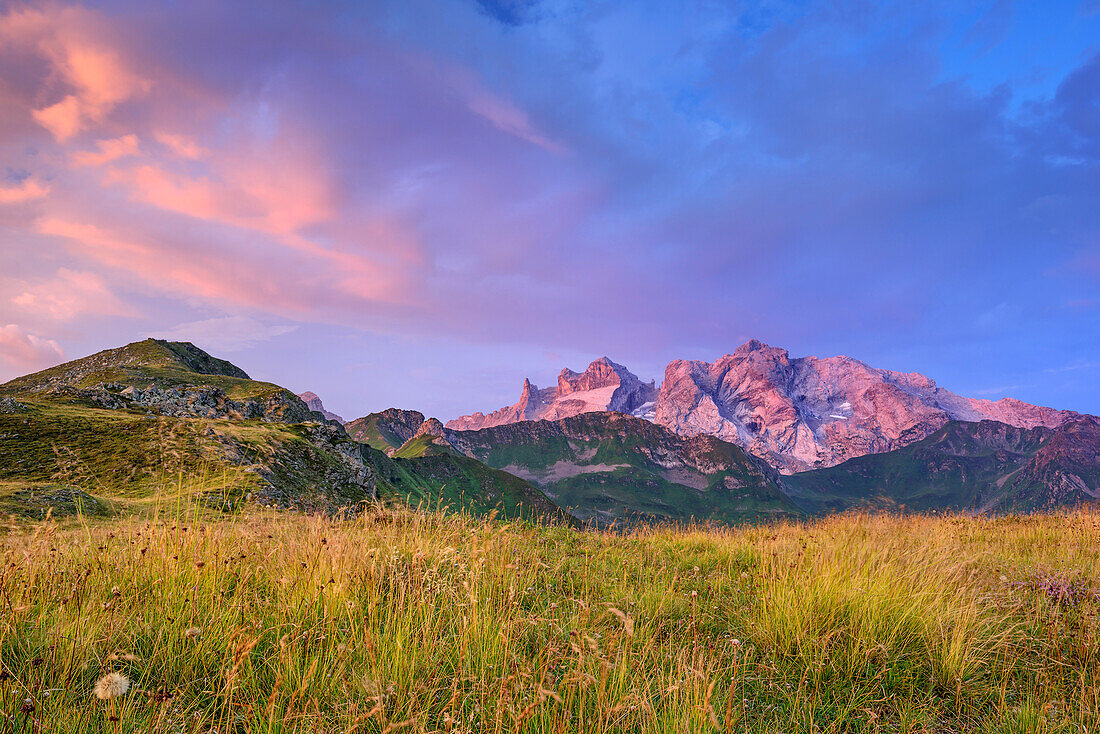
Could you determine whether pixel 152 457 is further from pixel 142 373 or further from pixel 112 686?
pixel 142 373

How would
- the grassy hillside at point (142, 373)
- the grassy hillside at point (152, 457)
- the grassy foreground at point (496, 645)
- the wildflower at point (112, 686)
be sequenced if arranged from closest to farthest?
the wildflower at point (112, 686), the grassy foreground at point (496, 645), the grassy hillside at point (152, 457), the grassy hillside at point (142, 373)

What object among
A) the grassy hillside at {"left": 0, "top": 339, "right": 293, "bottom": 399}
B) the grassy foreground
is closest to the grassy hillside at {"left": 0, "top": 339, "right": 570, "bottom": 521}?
the grassy hillside at {"left": 0, "top": 339, "right": 293, "bottom": 399}

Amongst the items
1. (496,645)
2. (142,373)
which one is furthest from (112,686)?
(142,373)

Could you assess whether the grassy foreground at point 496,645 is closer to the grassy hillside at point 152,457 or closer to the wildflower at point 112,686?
the wildflower at point 112,686

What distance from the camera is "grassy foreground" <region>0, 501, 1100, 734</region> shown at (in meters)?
3.25

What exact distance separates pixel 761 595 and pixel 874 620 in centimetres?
123

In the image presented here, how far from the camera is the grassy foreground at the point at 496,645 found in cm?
325

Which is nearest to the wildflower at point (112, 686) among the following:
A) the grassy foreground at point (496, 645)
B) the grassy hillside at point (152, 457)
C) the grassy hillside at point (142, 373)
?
the grassy foreground at point (496, 645)

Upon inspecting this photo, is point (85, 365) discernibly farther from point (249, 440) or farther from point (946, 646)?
point (946, 646)

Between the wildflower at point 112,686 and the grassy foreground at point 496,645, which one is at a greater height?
the wildflower at point 112,686

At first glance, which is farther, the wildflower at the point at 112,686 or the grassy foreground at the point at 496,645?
the grassy foreground at the point at 496,645


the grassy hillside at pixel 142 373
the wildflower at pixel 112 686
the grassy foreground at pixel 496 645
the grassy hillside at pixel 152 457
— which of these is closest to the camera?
the wildflower at pixel 112 686

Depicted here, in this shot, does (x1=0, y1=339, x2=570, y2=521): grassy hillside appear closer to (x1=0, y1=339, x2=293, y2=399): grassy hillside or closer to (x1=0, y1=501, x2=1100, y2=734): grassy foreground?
(x1=0, y1=339, x2=293, y2=399): grassy hillside

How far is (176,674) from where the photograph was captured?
3.78 meters
